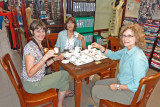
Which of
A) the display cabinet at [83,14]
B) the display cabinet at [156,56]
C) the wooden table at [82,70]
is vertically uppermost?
the display cabinet at [83,14]

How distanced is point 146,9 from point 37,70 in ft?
9.93

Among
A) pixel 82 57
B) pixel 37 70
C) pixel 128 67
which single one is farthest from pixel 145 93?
pixel 37 70

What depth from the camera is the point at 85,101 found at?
6.48 ft

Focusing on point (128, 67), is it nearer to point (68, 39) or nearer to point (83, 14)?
point (68, 39)

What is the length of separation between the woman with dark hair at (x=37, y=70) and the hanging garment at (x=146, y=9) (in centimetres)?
264

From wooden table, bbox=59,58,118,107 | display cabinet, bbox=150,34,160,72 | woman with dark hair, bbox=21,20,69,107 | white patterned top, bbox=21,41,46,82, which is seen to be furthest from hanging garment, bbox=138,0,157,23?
white patterned top, bbox=21,41,46,82

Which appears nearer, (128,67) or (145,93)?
(145,93)

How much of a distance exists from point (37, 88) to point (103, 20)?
11.4ft

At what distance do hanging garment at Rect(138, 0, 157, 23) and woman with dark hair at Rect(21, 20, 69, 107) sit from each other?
8.66 ft

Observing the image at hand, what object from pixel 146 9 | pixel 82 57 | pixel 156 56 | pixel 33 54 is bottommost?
pixel 156 56

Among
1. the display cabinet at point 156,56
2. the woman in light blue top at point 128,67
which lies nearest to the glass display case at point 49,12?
the woman in light blue top at point 128,67

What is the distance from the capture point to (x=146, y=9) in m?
3.03

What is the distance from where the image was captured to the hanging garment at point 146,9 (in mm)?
2896

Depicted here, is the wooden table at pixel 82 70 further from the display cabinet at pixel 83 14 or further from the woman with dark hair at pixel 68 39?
the display cabinet at pixel 83 14
